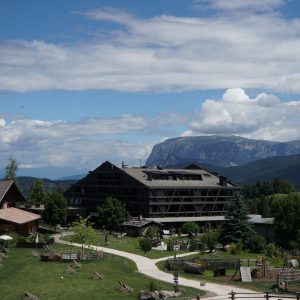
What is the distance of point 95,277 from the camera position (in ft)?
148

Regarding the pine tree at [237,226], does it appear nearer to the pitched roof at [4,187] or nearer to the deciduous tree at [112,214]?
the deciduous tree at [112,214]

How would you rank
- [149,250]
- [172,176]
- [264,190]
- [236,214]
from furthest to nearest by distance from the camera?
[264,190], [172,176], [236,214], [149,250]

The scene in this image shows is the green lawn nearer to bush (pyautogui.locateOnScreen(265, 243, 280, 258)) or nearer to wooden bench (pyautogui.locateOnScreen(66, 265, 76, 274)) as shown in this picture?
bush (pyautogui.locateOnScreen(265, 243, 280, 258))

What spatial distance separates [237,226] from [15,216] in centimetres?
3158

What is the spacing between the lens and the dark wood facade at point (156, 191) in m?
110

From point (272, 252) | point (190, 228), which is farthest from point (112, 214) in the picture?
point (272, 252)

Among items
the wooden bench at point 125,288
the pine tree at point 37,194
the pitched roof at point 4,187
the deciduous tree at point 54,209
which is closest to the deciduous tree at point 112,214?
the deciduous tree at point 54,209

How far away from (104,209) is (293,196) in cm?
3346

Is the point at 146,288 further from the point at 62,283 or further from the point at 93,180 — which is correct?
the point at 93,180

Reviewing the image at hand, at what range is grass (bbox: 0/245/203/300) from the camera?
128ft

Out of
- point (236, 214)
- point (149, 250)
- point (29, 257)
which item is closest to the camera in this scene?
point (29, 257)

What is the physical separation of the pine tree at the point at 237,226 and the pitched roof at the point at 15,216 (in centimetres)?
2827

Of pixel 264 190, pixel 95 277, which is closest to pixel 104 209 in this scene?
pixel 95 277

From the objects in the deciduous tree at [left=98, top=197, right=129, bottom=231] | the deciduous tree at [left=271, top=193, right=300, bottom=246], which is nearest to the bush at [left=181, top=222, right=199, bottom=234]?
the deciduous tree at [left=98, top=197, right=129, bottom=231]
